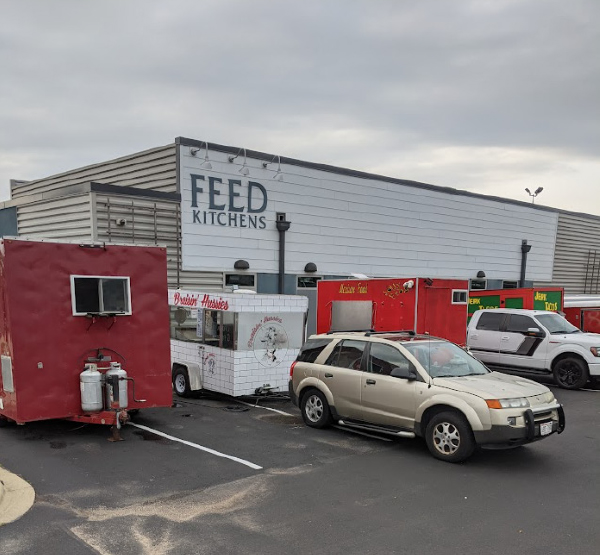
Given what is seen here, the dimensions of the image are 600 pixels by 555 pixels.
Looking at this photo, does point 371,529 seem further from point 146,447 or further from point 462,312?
point 462,312

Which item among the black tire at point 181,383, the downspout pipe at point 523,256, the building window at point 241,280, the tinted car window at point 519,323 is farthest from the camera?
the downspout pipe at point 523,256

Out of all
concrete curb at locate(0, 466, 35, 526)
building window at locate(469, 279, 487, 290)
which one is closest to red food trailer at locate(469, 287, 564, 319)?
building window at locate(469, 279, 487, 290)

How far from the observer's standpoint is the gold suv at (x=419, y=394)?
23.2 ft

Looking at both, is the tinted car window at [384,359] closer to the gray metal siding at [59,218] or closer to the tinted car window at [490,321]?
the tinted car window at [490,321]

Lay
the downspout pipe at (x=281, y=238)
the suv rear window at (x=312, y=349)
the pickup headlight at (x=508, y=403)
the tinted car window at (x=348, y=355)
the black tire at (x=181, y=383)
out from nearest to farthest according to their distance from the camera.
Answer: the pickup headlight at (x=508, y=403)
the tinted car window at (x=348, y=355)
the suv rear window at (x=312, y=349)
the black tire at (x=181, y=383)
the downspout pipe at (x=281, y=238)

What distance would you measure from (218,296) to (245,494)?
5444 millimetres

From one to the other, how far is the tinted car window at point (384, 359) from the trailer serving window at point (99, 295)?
3843 mm

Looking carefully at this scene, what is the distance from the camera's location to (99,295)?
8.55 m

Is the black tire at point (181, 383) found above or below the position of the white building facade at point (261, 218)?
below

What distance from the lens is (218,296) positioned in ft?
36.4

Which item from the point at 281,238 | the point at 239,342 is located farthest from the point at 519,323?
the point at 239,342

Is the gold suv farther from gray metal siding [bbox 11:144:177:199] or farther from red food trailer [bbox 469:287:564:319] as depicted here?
red food trailer [bbox 469:287:564:319]

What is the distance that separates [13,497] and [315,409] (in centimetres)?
460

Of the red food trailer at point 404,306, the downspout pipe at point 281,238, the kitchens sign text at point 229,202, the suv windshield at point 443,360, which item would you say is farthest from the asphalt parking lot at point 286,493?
the downspout pipe at point 281,238
